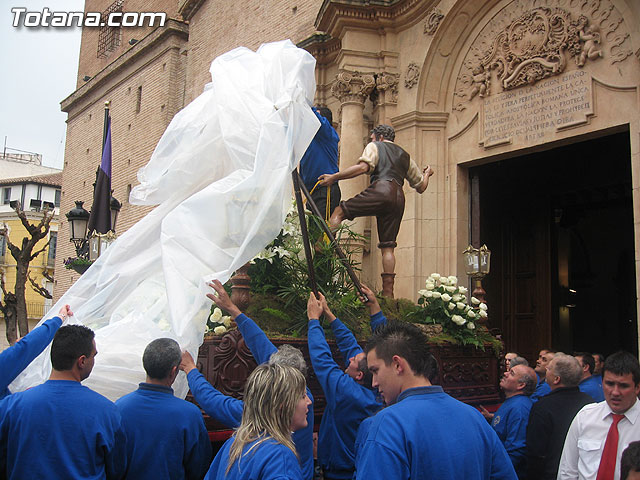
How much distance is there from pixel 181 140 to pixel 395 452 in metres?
3.65

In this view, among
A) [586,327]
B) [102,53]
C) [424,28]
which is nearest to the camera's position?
[424,28]

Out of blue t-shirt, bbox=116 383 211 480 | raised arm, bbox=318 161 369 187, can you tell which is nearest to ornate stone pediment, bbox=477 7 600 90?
raised arm, bbox=318 161 369 187

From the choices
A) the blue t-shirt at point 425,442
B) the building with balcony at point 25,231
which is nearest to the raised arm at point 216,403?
the blue t-shirt at point 425,442

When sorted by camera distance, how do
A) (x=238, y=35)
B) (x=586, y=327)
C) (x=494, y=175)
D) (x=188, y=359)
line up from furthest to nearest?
(x=238, y=35) < (x=586, y=327) < (x=494, y=175) < (x=188, y=359)

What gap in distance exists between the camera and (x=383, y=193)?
669 cm

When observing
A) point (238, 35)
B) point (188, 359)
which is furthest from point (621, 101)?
point (238, 35)

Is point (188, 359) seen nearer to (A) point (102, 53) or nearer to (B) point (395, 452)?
(B) point (395, 452)

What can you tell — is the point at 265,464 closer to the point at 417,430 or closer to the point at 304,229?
the point at 417,430

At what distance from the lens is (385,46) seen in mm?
12039

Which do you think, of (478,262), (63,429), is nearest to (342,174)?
(478,262)

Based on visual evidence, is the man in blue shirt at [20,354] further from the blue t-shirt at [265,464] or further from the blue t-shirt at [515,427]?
the blue t-shirt at [515,427]

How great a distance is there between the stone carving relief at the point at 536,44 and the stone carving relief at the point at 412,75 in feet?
2.48

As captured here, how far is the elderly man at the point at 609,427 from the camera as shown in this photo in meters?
3.48

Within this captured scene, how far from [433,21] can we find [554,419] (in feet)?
28.8
